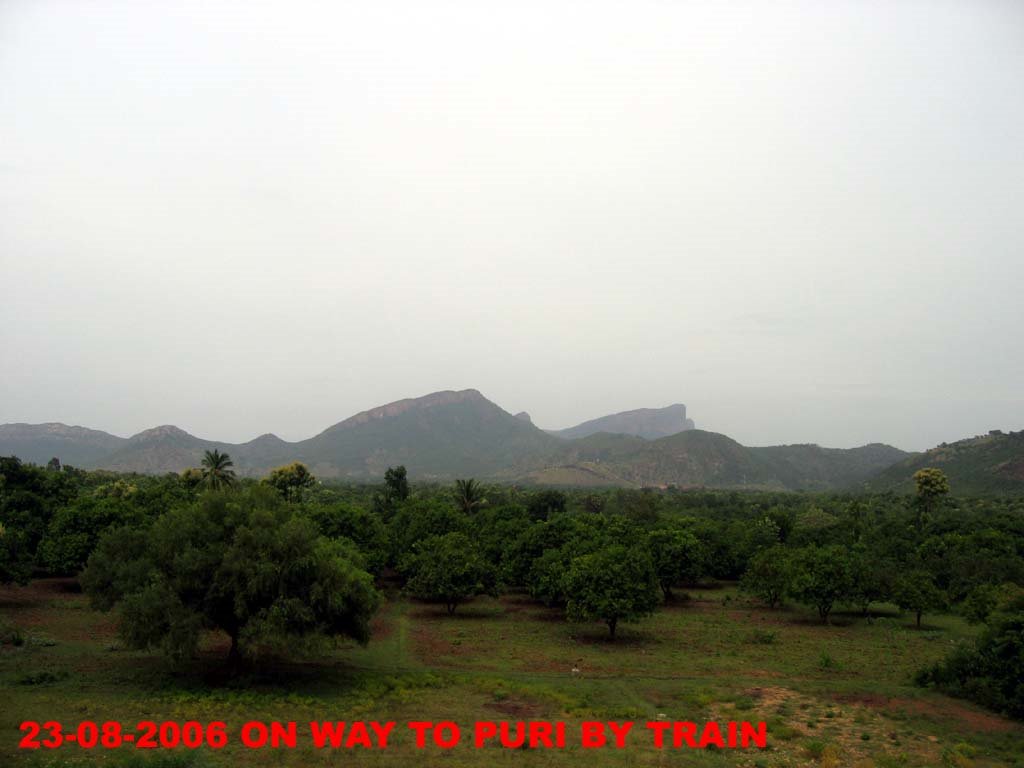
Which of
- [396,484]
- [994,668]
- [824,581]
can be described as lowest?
[994,668]

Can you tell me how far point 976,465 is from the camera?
145875 millimetres

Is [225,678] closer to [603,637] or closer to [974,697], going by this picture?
[603,637]

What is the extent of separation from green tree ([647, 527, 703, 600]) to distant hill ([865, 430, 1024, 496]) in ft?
365

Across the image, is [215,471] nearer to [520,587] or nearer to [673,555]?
[520,587]

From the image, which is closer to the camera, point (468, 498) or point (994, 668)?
point (994, 668)

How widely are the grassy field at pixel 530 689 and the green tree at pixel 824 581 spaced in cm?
240

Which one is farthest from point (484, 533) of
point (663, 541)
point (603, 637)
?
point (603, 637)

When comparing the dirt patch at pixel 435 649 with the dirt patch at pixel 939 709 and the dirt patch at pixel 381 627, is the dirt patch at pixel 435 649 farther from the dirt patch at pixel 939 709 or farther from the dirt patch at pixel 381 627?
the dirt patch at pixel 939 709

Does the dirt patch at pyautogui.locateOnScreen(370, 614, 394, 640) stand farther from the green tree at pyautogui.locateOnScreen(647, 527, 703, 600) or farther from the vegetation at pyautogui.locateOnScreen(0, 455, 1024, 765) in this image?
the green tree at pyautogui.locateOnScreen(647, 527, 703, 600)

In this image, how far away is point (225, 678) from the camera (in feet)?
86.0

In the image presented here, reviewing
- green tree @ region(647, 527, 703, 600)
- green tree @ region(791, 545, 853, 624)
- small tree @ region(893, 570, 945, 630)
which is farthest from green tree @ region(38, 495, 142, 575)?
small tree @ region(893, 570, 945, 630)

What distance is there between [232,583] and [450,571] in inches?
826

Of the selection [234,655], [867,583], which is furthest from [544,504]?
[234,655]

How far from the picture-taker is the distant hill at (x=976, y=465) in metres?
131
